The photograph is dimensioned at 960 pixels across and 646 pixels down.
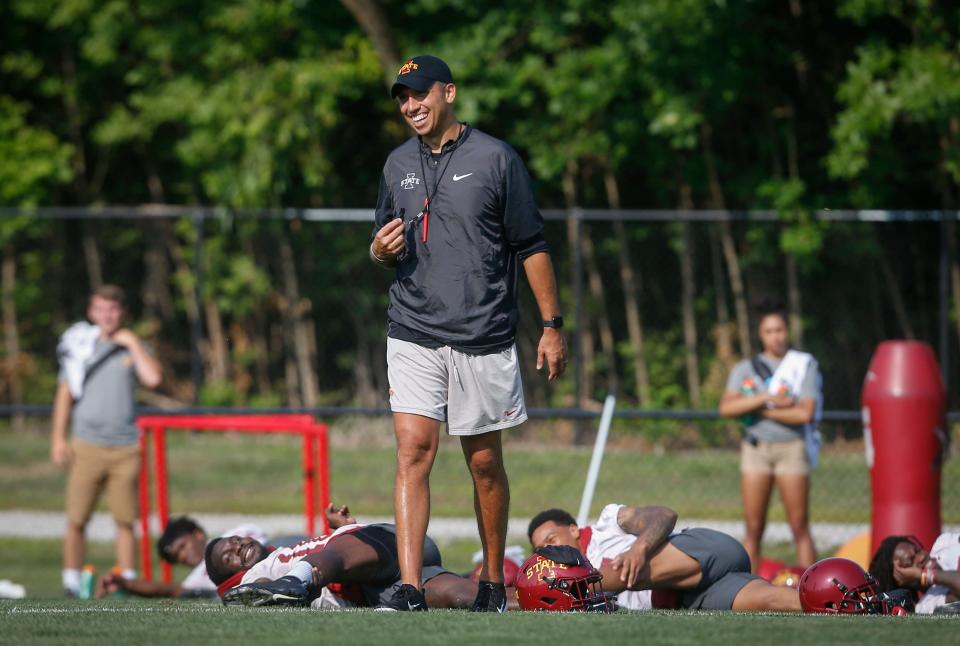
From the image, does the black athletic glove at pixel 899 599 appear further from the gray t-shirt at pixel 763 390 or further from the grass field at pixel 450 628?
the gray t-shirt at pixel 763 390

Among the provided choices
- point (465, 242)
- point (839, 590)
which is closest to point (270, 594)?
point (465, 242)

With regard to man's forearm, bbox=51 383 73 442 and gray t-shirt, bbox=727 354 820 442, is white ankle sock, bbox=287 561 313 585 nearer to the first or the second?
gray t-shirt, bbox=727 354 820 442

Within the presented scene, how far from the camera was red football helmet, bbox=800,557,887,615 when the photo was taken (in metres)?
6.09

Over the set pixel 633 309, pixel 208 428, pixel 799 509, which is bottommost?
pixel 799 509

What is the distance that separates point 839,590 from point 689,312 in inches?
265

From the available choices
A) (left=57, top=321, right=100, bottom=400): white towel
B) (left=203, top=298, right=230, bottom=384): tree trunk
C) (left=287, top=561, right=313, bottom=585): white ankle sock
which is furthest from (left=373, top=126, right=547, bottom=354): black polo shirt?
(left=203, top=298, right=230, bottom=384): tree trunk

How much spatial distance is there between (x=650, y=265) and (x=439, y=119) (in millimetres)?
7210

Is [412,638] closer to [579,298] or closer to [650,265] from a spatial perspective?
[579,298]

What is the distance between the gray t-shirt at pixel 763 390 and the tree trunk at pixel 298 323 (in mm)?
5391

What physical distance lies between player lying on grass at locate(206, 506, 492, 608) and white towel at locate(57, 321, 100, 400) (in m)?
3.36

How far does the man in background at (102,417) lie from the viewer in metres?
9.70

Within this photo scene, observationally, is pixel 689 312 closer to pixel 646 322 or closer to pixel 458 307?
pixel 646 322

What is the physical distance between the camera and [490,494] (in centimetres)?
582

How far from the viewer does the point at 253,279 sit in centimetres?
1379
